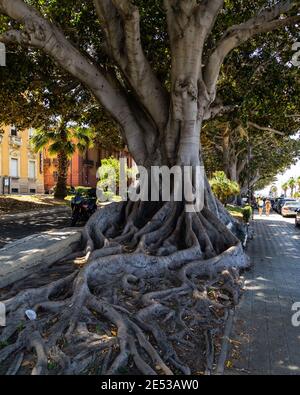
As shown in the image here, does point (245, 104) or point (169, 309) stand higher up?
point (245, 104)

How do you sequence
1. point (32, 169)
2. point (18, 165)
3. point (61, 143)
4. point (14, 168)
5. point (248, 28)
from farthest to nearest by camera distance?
1. point (32, 169)
2. point (18, 165)
3. point (14, 168)
4. point (61, 143)
5. point (248, 28)

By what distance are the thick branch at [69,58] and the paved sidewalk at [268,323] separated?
437 cm

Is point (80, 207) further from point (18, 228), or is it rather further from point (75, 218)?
point (18, 228)

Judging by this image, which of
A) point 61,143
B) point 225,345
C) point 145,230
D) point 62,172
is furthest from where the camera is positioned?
point 62,172

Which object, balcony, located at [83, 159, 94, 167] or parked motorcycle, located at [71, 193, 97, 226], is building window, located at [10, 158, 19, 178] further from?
parked motorcycle, located at [71, 193, 97, 226]

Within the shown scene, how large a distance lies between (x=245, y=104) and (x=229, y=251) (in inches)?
222

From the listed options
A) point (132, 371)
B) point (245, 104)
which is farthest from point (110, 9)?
point (132, 371)

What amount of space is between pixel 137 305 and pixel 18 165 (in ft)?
121

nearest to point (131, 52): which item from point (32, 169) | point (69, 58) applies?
point (69, 58)

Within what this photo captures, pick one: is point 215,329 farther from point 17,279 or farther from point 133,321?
point 17,279

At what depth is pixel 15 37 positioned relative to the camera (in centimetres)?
843

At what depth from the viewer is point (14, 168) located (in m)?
39.3

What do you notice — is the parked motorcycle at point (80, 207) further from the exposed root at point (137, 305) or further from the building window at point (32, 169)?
the building window at point (32, 169)

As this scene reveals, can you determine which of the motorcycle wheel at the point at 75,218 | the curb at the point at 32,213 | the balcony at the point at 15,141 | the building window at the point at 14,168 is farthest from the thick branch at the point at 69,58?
the building window at the point at 14,168
